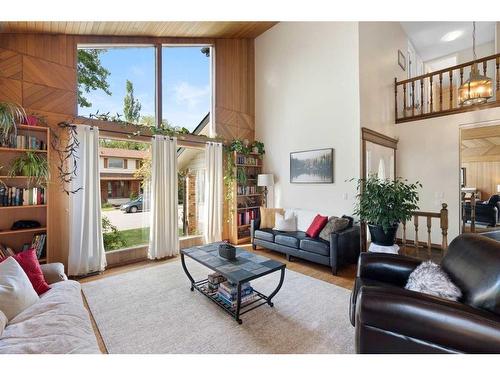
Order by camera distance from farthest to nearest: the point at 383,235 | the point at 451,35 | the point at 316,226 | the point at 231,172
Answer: the point at 451,35
the point at 231,172
the point at 316,226
the point at 383,235

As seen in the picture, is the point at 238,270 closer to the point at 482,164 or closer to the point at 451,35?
the point at 451,35

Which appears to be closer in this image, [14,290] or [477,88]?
[14,290]

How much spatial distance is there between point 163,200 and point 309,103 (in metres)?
3.22

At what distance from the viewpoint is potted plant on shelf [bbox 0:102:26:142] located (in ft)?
8.90

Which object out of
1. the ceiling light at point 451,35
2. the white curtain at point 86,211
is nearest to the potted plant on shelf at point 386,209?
the white curtain at point 86,211

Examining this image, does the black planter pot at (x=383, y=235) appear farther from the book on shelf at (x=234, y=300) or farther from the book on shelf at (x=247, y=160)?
the book on shelf at (x=247, y=160)

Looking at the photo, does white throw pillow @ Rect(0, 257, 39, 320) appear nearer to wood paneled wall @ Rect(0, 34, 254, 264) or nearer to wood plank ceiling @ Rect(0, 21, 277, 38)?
wood paneled wall @ Rect(0, 34, 254, 264)

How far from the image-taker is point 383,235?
3.28 meters

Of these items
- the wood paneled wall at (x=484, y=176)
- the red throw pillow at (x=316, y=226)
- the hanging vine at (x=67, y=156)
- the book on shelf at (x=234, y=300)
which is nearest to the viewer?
the book on shelf at (x=234, y=300)

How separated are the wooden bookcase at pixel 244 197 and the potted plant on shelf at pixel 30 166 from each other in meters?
3.05

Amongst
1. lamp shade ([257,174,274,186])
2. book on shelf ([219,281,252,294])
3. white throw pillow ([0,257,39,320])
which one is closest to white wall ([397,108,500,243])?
lamp shade ([257,174,274,186])

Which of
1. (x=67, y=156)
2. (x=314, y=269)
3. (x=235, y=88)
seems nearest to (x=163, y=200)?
(x=67, y=156)

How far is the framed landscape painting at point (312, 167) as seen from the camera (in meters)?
4.35
